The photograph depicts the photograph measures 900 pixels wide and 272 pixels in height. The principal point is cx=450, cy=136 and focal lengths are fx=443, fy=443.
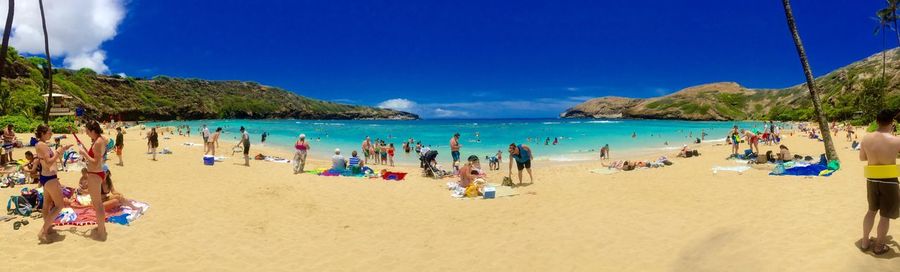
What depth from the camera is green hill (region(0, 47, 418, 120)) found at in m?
57.8

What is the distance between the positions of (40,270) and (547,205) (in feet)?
29.6

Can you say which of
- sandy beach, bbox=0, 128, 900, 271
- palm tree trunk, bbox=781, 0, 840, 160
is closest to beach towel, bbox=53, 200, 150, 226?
sandy beach, bbox=0, 128, 900, 271

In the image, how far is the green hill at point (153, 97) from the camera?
57834mm

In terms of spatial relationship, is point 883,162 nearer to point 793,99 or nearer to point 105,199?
point 105,199

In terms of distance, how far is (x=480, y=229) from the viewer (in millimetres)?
8695

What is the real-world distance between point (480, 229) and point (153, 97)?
450ft

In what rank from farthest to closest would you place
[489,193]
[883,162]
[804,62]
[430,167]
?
[430,167], [804,62], [489,193], [883,162]

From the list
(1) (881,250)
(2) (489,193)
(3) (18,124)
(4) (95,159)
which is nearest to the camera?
(1) (881,250)

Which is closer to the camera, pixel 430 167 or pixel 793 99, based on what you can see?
pixel 430 167

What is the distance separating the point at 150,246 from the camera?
23.1ft

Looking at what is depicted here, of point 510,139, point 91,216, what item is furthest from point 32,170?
point 510,139

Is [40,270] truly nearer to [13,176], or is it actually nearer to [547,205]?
[13,176]

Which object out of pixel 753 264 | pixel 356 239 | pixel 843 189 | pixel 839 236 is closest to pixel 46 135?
pixel 356 239

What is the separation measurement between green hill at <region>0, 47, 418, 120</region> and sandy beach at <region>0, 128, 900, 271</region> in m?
41.2
